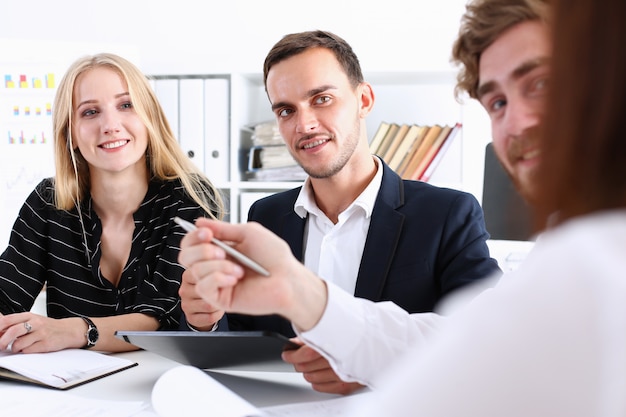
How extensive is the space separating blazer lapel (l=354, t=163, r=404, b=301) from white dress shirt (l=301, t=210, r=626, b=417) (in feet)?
3.91

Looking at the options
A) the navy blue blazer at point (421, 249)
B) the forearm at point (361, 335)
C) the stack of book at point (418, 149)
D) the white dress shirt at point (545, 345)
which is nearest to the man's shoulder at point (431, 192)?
the navy blue blazer at point (421, 249)

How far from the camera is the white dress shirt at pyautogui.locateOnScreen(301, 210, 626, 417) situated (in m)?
0.32

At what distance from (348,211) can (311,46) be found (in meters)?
0.49

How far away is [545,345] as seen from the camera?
33cm

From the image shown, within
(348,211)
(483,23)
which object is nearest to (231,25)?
(348,211)

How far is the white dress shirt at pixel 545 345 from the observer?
1.04 ft

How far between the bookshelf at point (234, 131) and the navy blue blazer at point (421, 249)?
1.16 meters

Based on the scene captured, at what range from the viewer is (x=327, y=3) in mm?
3260

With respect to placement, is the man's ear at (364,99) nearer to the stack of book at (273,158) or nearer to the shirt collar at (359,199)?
the shirt collar at (359,199)

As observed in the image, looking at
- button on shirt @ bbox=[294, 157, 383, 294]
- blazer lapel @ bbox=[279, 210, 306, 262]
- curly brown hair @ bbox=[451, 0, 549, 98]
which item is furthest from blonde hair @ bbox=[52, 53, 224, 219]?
curly brown hair @ bbox=[451, 0, 549, 98]

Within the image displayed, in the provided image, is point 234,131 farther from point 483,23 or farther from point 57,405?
point 483,23

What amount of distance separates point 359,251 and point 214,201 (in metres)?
0.57

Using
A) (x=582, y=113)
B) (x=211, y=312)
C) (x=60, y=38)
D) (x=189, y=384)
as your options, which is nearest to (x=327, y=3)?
(x=60, y=38)

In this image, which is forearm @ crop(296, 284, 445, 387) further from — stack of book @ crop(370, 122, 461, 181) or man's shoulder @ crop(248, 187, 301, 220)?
stack of book @ crop(370, 122, 461, 181)
